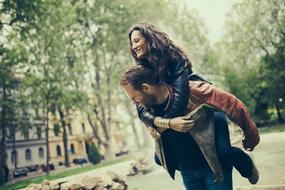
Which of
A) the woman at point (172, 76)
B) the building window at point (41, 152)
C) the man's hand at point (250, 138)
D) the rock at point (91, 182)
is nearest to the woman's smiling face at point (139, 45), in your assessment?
the woman at point (172, 76)

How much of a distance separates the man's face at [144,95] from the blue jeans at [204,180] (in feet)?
1.31

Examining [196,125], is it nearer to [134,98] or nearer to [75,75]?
[134,98]

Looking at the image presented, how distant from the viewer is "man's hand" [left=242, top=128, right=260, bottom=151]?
69.1 inches

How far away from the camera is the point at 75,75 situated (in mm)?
23203

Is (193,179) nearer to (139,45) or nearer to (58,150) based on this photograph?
(139,45)

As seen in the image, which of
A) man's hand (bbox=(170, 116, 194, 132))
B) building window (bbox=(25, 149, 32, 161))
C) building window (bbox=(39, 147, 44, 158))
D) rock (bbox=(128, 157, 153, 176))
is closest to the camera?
man's hand (bbox=(170, 116, 194, 132))

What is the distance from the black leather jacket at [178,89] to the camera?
1.69 meters

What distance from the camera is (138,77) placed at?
177cm

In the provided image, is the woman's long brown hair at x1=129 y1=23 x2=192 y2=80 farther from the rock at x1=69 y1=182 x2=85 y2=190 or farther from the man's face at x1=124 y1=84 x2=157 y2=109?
the rock at x1=69 y1=182 x2=85 y2=190

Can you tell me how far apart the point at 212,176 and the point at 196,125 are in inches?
10.9

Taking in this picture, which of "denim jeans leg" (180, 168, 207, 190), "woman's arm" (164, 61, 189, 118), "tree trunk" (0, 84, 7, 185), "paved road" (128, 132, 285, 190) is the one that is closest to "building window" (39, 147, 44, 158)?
"tree trunk" (0, 84, 7, 185)

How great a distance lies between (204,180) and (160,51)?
0.70m

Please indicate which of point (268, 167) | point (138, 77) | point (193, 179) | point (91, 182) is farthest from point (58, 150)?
point (138, 77)

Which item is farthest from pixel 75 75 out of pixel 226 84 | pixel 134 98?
pixel 134 98
